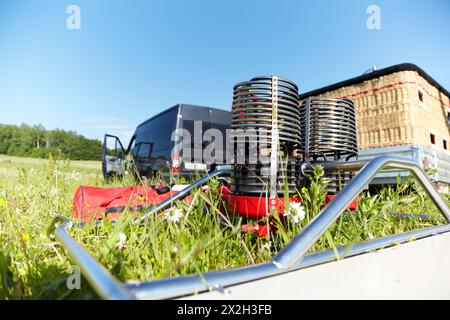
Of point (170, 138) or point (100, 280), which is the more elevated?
point (170, 138)

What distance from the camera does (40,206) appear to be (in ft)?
7.20

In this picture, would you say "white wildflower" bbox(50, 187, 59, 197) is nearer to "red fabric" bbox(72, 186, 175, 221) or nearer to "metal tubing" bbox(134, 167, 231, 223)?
"red fabric" bbox(72, 186, 175, 221)

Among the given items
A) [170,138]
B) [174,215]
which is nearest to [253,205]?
[174,215]

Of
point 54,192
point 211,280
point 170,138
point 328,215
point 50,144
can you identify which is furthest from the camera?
point 50,144

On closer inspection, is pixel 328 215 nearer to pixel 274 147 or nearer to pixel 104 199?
pixel 274 147

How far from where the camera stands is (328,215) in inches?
33.8

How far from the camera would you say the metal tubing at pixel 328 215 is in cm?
76

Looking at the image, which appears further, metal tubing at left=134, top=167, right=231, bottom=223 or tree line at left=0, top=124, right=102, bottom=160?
tree line at left=0, top=124, right=102, bottom=160

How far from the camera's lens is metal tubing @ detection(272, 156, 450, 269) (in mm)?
765

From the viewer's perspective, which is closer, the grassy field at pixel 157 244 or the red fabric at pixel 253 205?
the grassy field at pixel 157 244

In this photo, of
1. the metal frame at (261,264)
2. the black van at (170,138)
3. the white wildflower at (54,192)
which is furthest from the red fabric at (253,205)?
the black van at (170,138)

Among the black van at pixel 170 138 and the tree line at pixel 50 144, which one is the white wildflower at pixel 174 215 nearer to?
the black van at pixel 170 138

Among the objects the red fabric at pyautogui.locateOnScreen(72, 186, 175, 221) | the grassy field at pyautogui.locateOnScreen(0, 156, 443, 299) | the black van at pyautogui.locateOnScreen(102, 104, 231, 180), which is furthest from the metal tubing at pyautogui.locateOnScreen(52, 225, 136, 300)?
the black van at pyautogui.locateOnScreen(102, 104, 231, 180)
